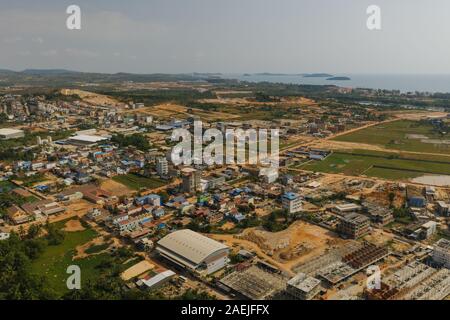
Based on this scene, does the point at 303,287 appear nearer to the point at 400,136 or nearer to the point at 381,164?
the point at 381,164

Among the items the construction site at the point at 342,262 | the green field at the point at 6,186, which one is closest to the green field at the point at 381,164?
the construction site at the point at 342,262

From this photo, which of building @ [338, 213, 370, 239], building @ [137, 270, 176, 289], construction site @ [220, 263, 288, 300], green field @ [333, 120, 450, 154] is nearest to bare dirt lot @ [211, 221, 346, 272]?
building @ [338, 213, 370, 239]

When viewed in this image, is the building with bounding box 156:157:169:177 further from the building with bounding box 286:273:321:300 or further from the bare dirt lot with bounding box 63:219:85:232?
the building with bounding box 286:273:321:300

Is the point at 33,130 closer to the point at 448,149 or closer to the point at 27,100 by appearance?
the point at 27,100

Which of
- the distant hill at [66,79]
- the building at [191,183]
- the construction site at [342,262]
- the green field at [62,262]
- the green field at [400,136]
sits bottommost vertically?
the green field at [62,262]

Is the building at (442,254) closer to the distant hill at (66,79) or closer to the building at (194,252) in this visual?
the building at (194,252)

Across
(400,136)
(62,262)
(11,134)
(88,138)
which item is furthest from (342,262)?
(11,134)
